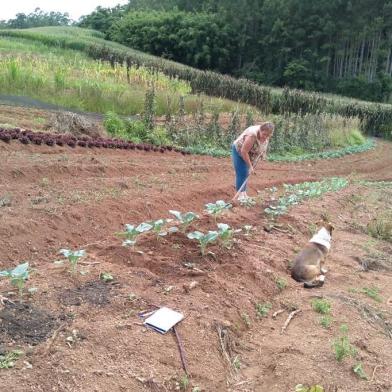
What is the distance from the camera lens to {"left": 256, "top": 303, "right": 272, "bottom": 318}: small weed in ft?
15.2

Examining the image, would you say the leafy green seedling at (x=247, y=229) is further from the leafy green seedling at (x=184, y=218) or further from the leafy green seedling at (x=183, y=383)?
the leafy green seedling at (x=183, y=383)

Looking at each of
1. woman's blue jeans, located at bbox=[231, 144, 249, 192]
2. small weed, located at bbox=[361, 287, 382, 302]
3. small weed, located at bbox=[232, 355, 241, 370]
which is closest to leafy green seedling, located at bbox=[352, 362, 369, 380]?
small weed, located at bbox=[232, 355, 241, 370]

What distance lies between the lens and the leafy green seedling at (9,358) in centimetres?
307

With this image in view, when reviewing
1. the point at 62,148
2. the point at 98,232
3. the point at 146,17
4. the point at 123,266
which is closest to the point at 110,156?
the point at 62,148

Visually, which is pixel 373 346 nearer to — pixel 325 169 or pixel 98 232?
pixel 98 232

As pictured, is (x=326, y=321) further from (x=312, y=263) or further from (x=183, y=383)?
(x=183, y=383)

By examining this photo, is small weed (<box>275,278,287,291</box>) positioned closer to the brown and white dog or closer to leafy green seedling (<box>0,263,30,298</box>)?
the brown and white dog

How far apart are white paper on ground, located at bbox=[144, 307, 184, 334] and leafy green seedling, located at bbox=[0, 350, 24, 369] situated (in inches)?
Answer: 35.7

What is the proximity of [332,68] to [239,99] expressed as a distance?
2640 cm

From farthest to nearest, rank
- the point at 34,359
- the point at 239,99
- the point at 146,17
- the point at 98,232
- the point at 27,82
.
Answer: the point at 146,17, the point at 239,99, the point at 27,82, the point at 98,232, the point at 34,359

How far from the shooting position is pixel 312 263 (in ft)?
18.3

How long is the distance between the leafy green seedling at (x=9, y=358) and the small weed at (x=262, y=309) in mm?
2115

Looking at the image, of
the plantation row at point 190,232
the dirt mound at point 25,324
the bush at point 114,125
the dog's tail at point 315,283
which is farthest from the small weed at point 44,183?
the bush at point 114,125

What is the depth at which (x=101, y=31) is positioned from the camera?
62.2 metres
